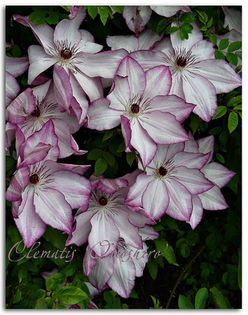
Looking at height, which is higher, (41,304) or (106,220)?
(106,220)

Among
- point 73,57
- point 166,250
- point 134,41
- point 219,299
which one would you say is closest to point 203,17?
point 134,41

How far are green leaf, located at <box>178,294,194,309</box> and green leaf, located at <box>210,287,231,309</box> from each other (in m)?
0.05

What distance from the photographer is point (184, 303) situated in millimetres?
952

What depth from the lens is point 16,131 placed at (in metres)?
0.82

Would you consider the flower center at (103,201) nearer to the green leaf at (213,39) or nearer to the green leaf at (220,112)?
the green leaf at (220,112)

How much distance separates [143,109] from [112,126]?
75 millimetres

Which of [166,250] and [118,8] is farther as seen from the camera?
[166,250]

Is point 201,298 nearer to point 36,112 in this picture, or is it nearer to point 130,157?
point 130,157

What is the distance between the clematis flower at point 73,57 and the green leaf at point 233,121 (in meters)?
0.25

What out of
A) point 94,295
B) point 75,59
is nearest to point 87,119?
point 75,59

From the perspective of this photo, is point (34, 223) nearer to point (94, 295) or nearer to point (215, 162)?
point (94, 295)

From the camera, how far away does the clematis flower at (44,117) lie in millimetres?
823

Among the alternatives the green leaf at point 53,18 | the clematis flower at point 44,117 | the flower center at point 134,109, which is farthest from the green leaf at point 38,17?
the flower center at point 134,109

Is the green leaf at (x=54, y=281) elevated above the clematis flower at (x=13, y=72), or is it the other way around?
the clematis flower at (x=13, y=72)
